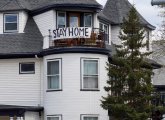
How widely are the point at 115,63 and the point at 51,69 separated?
5.13m

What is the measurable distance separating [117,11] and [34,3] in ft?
27.3

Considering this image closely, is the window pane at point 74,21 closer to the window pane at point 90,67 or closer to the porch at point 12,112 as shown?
the window pane at point 90,67

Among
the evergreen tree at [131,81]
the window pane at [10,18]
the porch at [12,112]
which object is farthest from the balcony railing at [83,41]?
the porch at [12,112]

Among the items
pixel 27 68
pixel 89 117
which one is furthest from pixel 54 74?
pixel 89 117

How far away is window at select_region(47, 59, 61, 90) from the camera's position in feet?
109

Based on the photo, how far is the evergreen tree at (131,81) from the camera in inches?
1150

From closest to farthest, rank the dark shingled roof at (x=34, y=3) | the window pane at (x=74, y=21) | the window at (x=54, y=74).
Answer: the window at (x=54, y=74)
the dark shingled roof at (x=34, y=3)
the window pane at (x=74, y=21)

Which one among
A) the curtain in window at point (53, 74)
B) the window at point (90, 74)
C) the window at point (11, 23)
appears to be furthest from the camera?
the window at point (11, 23)

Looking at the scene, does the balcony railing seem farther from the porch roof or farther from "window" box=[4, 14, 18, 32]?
the porch roof

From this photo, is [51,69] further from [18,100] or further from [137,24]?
[137,24]

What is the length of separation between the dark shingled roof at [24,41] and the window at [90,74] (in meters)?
3.64

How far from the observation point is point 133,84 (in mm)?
29594

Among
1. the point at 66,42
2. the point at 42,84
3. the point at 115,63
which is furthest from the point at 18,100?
the point at 115,63

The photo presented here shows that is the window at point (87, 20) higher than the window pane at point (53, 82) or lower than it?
higher
